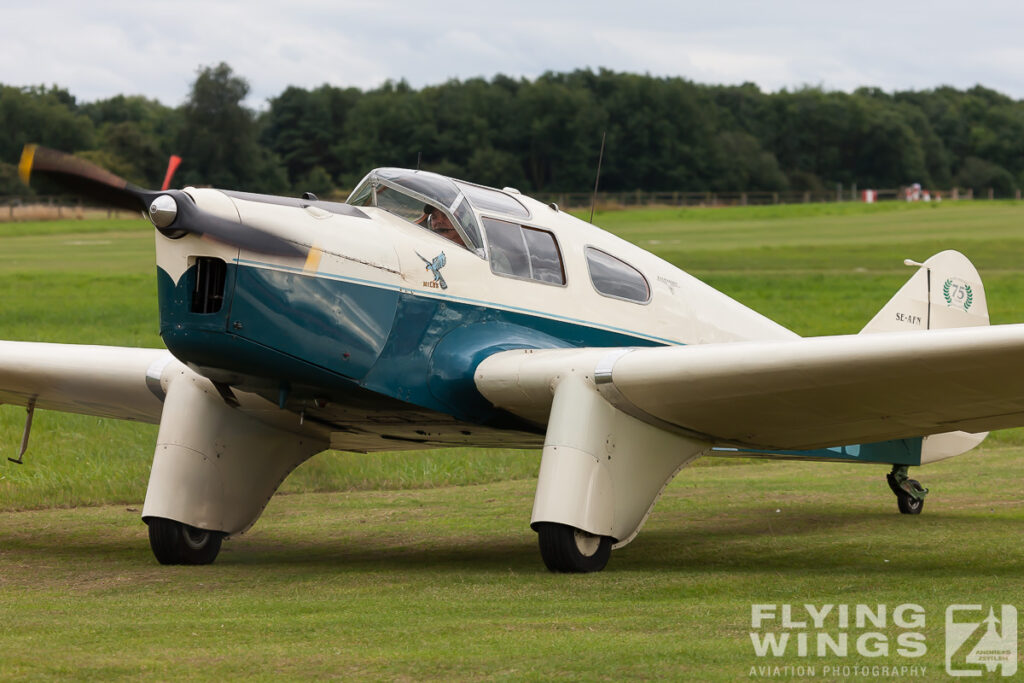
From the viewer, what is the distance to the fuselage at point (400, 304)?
900cm

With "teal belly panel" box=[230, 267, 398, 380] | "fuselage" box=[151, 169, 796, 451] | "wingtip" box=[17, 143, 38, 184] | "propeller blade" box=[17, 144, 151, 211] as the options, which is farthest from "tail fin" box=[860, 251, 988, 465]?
"wingtip" box=[17, 143, 38, 184]

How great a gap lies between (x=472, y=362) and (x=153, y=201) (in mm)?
2590

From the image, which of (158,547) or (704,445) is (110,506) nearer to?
(158,547)

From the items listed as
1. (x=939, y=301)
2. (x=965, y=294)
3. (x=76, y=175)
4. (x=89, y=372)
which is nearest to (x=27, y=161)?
(x=76, y=175)

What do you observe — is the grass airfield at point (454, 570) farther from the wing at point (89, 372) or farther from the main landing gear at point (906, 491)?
the wing at point (89, 372)

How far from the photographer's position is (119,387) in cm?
1194

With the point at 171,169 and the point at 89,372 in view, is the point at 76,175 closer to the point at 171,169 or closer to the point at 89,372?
the point at 171,169

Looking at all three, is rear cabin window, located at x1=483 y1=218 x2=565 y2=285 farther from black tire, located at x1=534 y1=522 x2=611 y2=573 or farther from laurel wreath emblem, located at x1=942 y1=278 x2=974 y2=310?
laurel wreath emblem, located at x1=942 y1=278 x2=974 y2=310

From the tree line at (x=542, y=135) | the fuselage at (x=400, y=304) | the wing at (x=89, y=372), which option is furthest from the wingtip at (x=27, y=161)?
the tree line at (x=542, y=135)

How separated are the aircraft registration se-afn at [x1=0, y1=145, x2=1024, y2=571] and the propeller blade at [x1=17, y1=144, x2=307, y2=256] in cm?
1

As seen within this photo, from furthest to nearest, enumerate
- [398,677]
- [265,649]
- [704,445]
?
[704,445]
[265,649]
[398,677]

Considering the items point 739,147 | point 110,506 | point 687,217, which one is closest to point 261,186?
point 687,217

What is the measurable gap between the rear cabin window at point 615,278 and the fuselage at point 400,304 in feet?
0.04

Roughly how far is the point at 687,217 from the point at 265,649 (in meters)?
72.7
